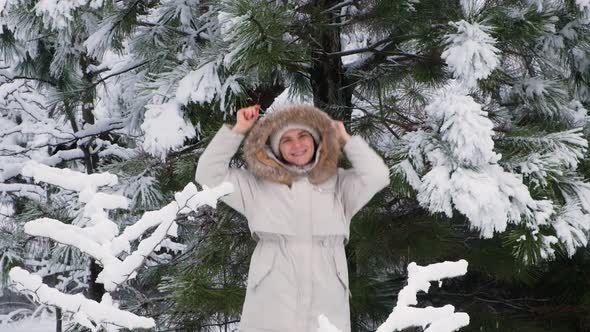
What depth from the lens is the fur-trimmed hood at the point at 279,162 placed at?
2502 mm

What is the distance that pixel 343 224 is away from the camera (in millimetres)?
2500

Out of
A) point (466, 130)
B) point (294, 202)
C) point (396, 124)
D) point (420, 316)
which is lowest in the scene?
point (420, 316)

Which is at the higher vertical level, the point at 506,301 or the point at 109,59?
the point at 109,59

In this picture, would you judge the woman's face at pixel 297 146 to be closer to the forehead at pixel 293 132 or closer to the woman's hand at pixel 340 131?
the forehead at pixel 293 132

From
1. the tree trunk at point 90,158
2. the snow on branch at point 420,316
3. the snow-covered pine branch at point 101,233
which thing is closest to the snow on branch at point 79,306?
the snow-covered pine branch at point 101,233

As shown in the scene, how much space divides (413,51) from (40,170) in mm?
2370

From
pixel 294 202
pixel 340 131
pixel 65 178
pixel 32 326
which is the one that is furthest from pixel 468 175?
pixel 32 326

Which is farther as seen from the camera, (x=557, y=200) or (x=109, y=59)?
(x=109, y=59)

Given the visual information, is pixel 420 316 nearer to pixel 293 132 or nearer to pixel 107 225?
pixel 107 225

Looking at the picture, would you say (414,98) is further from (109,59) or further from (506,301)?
(109,59)

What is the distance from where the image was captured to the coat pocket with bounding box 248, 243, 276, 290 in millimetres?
2402

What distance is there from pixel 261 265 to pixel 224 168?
37cm

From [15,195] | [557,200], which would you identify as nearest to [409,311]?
[557,200]

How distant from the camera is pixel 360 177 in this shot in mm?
2514
